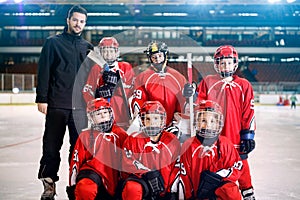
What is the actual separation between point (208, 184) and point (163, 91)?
664 mm

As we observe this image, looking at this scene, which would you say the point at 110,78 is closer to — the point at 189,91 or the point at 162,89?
the point at 162,89

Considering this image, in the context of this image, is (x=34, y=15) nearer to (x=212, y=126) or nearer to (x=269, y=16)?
(x=269, y=16)

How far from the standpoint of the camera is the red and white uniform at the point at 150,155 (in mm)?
2270

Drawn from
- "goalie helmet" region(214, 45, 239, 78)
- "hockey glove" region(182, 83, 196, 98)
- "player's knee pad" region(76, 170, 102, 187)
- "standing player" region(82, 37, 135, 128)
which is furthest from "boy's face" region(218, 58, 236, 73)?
"player's knee pad" region(76, 170, 102, 187)

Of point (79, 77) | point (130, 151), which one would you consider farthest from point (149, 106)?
point (79, 77)

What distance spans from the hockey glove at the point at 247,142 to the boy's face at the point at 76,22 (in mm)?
1305

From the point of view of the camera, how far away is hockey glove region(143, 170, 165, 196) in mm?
2250

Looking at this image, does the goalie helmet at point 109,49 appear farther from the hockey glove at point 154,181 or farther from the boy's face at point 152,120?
the hockey glove at point 154,181

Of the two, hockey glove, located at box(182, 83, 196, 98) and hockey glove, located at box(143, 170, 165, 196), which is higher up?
hockey glove, located at box(182, 83, 196, 98)

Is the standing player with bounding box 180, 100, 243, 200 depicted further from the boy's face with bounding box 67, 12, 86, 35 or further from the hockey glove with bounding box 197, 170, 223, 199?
the boy's face with bounding box 67, 12, 86, 35

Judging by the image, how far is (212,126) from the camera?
2219 mm

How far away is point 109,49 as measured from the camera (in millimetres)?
2592

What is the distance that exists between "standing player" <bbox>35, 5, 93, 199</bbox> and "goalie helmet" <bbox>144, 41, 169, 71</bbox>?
589 mm

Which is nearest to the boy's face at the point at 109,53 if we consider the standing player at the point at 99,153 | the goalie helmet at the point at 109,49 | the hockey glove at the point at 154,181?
the goalie helmet at the point at 109,49
